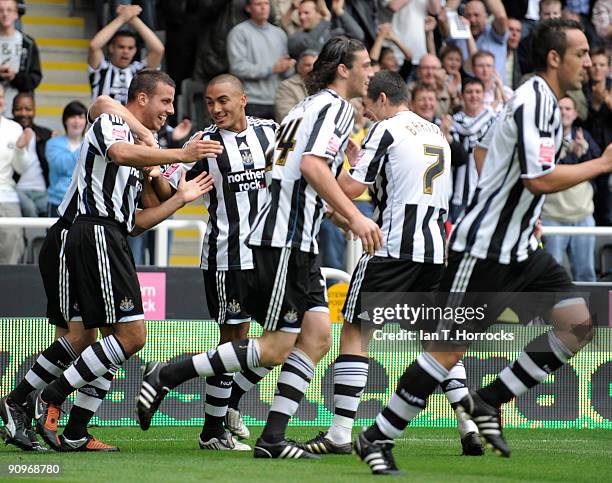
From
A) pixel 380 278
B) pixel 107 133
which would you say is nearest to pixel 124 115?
pixel 107 133

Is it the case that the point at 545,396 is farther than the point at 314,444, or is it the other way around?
the point at 545,396

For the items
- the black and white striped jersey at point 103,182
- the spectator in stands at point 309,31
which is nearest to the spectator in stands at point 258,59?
the spectator in stands at point 309,31

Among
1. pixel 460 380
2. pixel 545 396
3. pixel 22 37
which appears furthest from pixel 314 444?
pixel 22 37

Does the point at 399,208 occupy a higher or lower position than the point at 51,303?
higher

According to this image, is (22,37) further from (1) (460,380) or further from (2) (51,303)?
(1) (460,380)

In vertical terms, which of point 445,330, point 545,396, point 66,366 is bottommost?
point 545,396

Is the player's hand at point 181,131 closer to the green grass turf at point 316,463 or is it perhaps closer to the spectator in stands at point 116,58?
the spectator in stands at point 116,58

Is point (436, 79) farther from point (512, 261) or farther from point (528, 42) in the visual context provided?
point (512, 261)

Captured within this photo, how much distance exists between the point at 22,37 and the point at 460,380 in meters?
7.78

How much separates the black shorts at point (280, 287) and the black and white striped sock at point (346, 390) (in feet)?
1.72

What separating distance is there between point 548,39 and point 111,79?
23.8 ft

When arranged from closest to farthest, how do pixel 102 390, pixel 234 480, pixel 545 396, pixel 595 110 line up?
1. pixel 234 480
2. pixel 102 390
3. pixel 545 396
4. pixel 595 110

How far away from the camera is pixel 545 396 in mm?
10008

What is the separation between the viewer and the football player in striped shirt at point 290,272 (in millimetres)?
7199
